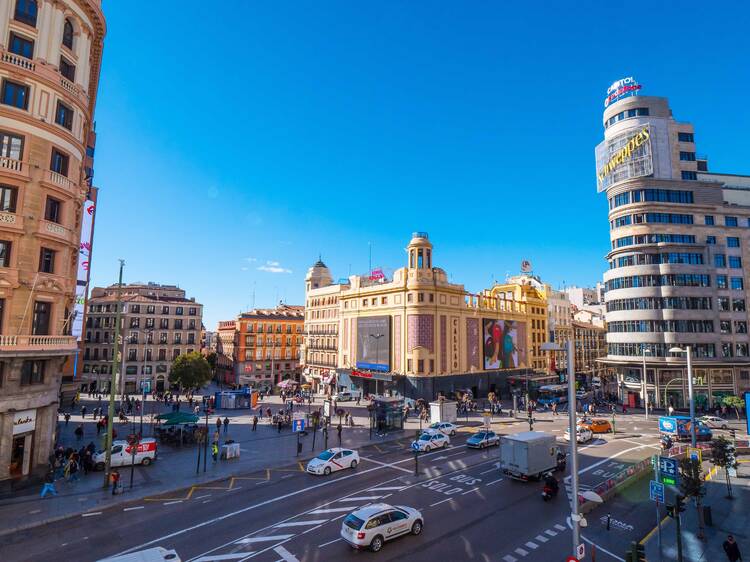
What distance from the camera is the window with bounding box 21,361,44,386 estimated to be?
991 inches

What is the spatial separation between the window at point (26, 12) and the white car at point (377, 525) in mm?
33217

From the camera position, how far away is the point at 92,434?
38.8 metres

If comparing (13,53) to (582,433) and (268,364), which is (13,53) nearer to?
(582,433)

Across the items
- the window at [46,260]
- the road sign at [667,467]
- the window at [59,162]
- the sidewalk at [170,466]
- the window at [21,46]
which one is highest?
the window at [21,46]

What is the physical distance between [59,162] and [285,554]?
27.2 metres

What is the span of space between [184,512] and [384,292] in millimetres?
47350

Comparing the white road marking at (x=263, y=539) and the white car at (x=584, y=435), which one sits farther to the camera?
the white car at (x=584, y=435)

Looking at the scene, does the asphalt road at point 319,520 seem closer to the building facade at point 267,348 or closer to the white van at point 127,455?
the white van at point 127,455

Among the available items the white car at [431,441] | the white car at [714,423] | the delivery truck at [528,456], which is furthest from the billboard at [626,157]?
the delivery truck at [528,456]

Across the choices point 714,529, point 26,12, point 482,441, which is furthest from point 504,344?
point 26,12

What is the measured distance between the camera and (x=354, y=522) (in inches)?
649

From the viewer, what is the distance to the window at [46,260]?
86.0ft

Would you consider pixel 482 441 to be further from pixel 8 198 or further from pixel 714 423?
pixel 8 198

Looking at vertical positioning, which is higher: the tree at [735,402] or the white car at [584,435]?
the tree at [735,402]
